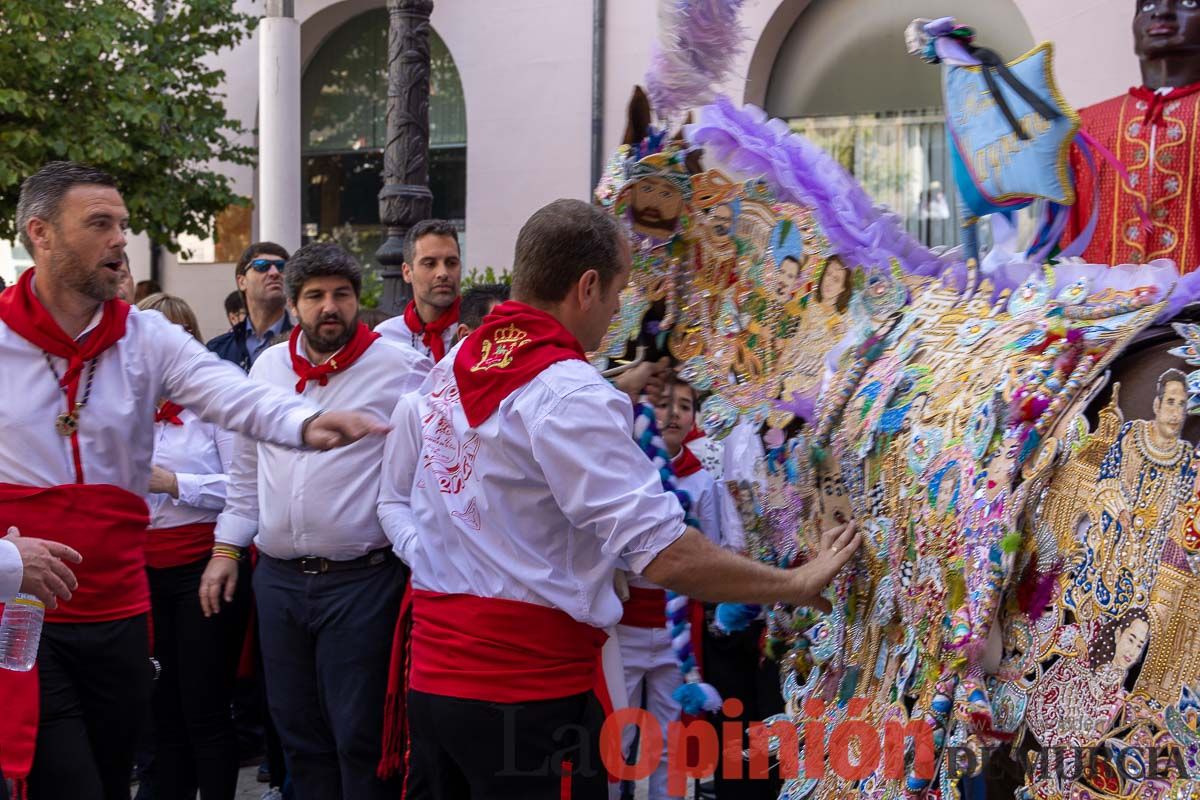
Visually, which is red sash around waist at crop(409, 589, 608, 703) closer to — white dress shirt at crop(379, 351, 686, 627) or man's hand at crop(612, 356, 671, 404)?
white dress shirt at crop(379, 351, 686, 627)

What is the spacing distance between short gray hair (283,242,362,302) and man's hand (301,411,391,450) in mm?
1225

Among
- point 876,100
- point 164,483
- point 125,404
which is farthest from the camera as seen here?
point 876,100

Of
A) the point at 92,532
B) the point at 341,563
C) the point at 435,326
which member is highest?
the point at 435,326

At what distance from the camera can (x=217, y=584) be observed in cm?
453

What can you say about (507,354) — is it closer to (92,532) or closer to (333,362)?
(92,532)

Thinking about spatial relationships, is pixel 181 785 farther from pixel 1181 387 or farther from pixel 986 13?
pixel 986 13

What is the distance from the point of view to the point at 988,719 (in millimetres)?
2625

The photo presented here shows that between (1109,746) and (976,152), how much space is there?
1.35 metres

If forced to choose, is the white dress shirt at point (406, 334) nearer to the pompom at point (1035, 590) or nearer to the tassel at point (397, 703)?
the tassel at point (397, 703)

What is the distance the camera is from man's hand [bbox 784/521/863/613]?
9.73 feet

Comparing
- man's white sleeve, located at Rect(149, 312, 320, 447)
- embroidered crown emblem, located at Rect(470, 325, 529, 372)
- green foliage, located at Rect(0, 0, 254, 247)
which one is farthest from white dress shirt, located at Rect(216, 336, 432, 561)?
green foliage, located at Rect(0, 0, 254, 247)

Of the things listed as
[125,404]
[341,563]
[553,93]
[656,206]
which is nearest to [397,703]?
[341,563]

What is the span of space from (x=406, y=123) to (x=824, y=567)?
3.72m

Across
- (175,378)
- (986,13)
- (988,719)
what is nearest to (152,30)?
(986,13)
